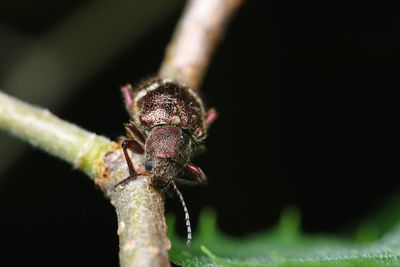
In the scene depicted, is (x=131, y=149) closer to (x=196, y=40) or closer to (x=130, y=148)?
(x=130, y=148)

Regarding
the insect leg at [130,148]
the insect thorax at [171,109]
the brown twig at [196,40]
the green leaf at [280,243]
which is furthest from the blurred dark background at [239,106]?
the insect leg at [130,148]

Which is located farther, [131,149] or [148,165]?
[131,149]

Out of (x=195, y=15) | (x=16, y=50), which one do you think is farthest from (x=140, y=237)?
(x=16, y=50)

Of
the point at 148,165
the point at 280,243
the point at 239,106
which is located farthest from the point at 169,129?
the point at 239,106

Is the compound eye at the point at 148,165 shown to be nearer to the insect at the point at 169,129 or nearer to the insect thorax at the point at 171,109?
the insect at the point at 169,129

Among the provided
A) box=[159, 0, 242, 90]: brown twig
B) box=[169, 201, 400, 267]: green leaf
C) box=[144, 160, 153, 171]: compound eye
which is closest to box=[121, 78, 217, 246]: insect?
box=[144, 160, 153, 171]: compound eye

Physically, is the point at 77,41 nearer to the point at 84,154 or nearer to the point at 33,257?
the point at 33,257
